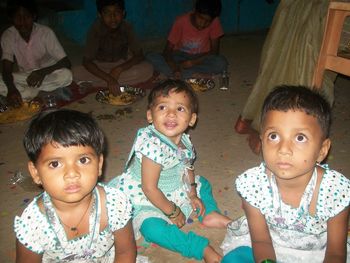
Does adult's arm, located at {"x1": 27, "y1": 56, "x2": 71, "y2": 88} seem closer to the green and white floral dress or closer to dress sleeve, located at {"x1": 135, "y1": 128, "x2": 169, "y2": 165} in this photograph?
the green and white floral dress

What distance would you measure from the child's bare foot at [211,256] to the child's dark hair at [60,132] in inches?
33.0

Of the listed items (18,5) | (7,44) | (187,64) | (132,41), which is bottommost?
(187,64)

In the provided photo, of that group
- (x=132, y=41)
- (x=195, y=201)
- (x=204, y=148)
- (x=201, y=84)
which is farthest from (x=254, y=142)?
(x=132, y=41)

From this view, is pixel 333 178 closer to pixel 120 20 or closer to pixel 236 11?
pixel 120 20

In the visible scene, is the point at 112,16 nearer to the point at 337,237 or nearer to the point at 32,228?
the point at 32,228

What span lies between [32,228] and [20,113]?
93.4 inches

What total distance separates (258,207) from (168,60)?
11.0ft

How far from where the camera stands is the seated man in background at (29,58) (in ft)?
11.6

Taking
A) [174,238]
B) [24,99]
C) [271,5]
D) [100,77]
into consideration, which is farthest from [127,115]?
[271,5]

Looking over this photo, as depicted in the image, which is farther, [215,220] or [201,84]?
[201,84]

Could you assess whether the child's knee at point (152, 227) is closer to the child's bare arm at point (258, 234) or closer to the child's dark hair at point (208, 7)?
the child's bare arm at point (258, 234)

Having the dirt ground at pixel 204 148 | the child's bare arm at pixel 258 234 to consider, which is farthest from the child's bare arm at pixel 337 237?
the dirt ground at pixel 204 148

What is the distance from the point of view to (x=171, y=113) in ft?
6.00

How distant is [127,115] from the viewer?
359 centimetres
